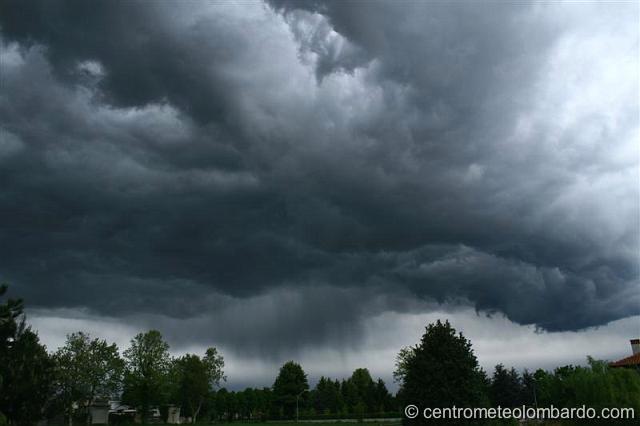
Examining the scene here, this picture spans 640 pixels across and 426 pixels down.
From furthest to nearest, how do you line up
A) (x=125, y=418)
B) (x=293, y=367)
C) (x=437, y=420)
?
(x=293, y=367) → (x=125, y=418) → (x=437, y=420)

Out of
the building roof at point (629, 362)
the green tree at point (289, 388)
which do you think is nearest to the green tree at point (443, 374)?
the building roof at point (629, 362)

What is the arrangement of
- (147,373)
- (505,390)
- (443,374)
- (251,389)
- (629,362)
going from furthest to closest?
(251,389) < (147,373) < (505,390) < (629,362) < (443,374)

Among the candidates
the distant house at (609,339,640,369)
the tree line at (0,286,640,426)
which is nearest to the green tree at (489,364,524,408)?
the tree line at (0,286,640,426)

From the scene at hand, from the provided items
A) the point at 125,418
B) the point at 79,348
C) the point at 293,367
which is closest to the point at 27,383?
the point at 79,348

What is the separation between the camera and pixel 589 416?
1635 inches

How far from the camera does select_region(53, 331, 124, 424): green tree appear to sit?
9638cm

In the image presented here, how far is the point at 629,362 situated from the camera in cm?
6850

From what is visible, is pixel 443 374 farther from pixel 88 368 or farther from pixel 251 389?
pixel 251 389

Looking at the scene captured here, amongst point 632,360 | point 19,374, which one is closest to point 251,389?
point 632,360

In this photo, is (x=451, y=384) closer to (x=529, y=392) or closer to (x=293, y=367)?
(x=529, y=392)

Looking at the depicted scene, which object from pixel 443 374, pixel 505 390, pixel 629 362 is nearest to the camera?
pixel 443 374

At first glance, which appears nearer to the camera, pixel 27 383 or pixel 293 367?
pixel 27 383

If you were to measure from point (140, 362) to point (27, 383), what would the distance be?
73545mm

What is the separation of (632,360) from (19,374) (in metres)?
71.1
